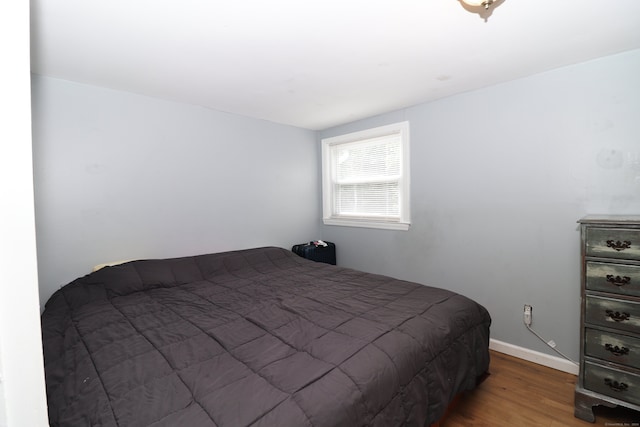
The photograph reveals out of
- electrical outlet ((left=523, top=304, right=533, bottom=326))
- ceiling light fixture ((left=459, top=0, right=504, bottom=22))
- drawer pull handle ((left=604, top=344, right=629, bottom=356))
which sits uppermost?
ceiling light fixture ((left=459, top=0, right=504, bottom=22))

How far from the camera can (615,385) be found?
5.41ft

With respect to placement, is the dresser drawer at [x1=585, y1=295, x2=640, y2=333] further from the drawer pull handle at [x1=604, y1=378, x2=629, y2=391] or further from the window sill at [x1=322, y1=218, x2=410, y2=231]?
the window sill at [x1=322, y1=218, x2=410, y2=231]

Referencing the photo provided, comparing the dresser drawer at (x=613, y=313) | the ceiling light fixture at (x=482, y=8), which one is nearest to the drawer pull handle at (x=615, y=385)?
the dresser drawer at (x=613, y=313)

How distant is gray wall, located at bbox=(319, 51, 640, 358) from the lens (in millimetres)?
1970

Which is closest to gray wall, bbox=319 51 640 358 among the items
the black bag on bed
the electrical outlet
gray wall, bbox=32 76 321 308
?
the electrical outlet

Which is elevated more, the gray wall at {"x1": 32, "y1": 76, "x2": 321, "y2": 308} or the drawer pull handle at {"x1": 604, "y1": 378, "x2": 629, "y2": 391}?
the gray wall at {"x1": 32, "y1": 76, "x2": 321, "y2": 308}

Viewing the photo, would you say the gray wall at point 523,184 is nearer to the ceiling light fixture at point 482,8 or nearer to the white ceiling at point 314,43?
the white ceiling at point 314,43

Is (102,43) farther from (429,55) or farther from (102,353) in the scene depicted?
(429,55)

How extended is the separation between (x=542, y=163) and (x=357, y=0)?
192 cm

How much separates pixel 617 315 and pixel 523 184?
42.9 inches

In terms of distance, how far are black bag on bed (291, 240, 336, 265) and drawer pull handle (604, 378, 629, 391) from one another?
261 cm

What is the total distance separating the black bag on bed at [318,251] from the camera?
3.56 metres

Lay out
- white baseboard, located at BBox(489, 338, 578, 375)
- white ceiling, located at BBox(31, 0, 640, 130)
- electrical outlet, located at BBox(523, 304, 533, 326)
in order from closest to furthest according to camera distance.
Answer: white ceiling, located at BBox(31, 0, 640, 130)
white baseboard, located at BBox(489, 338, 578, 375)
electrical outlet, located at BBox(523, 304, 533, 326)

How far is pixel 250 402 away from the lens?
97cm
